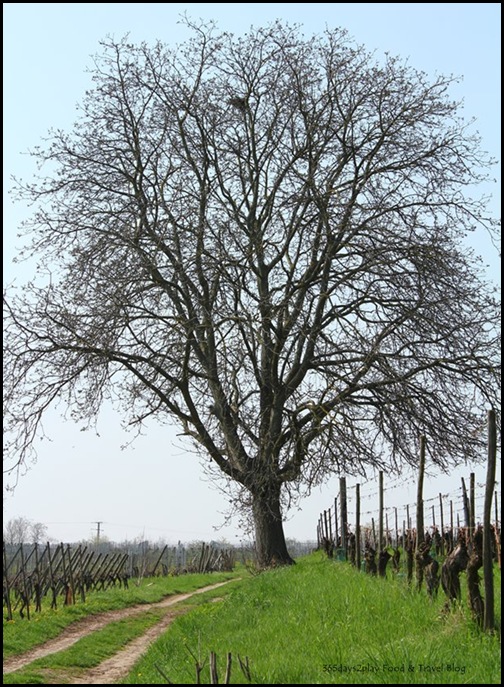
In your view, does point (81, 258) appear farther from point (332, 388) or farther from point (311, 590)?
point (311, 590)

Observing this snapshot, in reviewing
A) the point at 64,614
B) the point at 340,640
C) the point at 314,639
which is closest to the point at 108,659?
the point at 314,639

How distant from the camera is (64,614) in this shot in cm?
1617

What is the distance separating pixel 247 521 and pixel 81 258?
6695 millimetres

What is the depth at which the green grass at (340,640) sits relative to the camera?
6520 mm

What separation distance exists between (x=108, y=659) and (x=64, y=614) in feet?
15.9

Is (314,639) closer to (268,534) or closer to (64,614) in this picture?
(64,614)

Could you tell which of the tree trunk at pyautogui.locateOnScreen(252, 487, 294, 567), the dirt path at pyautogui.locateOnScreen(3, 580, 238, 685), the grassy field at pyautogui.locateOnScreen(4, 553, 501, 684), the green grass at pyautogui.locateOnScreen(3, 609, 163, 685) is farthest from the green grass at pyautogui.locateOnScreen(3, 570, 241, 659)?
the tree trunk at pyautogui.locateOnScreen(252, 487, 294, 567)

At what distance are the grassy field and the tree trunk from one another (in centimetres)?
466

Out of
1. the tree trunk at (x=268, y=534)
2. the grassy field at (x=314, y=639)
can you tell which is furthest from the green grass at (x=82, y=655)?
the tree trunk at (x=268, y=534)

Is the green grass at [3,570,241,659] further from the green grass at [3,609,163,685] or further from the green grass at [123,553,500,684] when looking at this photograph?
the green grass at [123,553,500,684]

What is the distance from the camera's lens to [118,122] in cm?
2061

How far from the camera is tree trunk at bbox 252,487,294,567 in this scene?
19.7 m

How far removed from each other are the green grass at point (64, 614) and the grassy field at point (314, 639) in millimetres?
44

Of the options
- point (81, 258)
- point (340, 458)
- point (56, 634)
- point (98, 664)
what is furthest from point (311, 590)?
point (81, 258)
